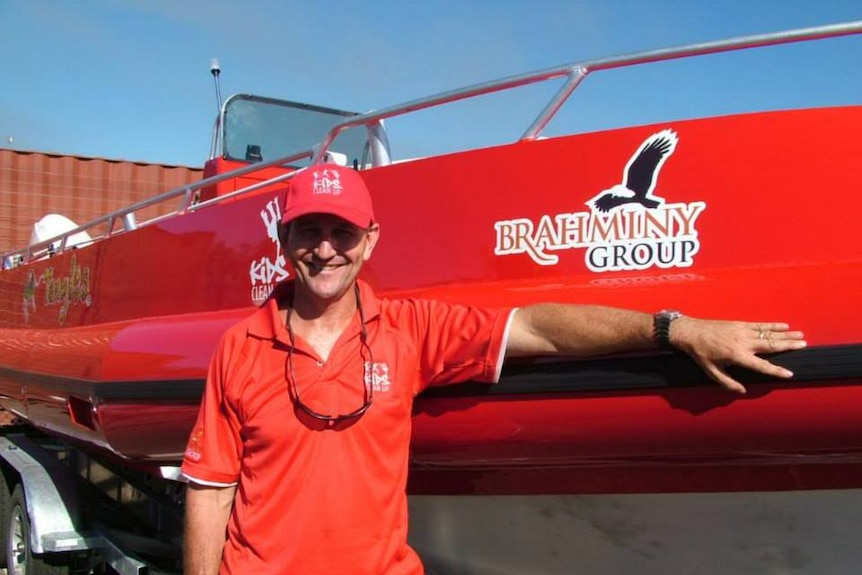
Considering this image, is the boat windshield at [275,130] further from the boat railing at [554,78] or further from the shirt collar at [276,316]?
the shirt collar at [276,316]

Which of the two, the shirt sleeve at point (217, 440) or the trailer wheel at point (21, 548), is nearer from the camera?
the shirt sleeve at point (217, 440)

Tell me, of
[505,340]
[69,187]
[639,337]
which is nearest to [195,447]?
[505,340]

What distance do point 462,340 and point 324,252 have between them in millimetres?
373

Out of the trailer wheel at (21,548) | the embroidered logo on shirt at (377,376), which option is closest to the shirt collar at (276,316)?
the embroidered logo on shirt at (377,376)

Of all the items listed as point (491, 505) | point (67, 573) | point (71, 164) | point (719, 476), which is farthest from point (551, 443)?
point (71, 164)

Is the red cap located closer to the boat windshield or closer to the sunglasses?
the sunglasses

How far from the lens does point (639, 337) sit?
1.78 metres

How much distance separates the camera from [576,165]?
2.19m

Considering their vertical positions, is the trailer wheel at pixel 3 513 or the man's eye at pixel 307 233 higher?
the man's eye at pixel 307 233

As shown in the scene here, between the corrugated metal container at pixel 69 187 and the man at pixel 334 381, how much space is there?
21.9ft

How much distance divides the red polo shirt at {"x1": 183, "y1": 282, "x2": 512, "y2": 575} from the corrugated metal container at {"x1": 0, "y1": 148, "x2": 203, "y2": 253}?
670 cm

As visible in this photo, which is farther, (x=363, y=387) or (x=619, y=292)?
(x=619, y=292)

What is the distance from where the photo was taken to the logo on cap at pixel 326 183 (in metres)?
1.78

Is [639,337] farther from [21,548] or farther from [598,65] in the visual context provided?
[21,548]
